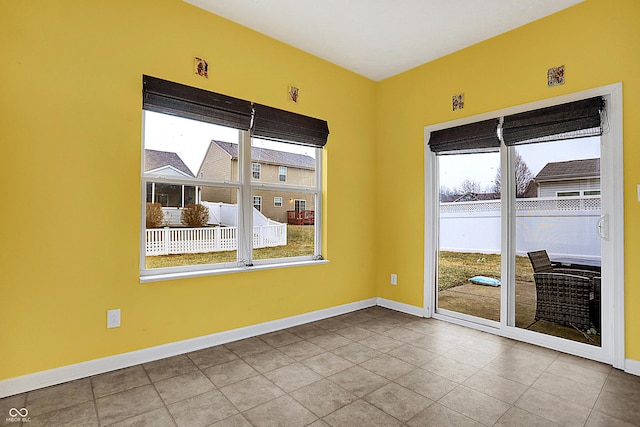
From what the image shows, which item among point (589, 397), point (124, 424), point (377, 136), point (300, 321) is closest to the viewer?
point (124, 424)

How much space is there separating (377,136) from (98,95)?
10.3ft

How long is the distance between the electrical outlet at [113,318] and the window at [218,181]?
32cm

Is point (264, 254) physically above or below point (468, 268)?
above

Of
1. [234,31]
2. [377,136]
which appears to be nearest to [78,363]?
[234,31]

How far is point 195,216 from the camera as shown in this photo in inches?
120

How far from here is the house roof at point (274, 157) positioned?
3268 mm

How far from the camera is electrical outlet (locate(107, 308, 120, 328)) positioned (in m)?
2.51

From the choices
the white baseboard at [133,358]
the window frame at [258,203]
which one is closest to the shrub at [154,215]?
the window frame at [258,203]

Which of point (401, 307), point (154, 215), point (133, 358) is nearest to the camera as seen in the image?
point (133, 358)

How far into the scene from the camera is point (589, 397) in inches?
86.0

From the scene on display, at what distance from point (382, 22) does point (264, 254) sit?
251cm

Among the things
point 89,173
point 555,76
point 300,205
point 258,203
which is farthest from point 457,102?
point 89,173

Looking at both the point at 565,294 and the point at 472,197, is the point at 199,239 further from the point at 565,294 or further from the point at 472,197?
the point at 565,294

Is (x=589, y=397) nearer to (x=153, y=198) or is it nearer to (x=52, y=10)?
(x=153, y=198)
